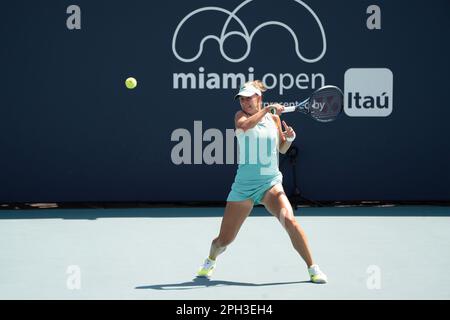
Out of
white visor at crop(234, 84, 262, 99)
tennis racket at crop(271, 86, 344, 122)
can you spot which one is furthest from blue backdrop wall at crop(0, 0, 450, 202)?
white visor at crop(234, 84, 262, 99)

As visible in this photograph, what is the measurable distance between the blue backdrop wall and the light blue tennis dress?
4.09 m

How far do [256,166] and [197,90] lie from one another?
170 inches

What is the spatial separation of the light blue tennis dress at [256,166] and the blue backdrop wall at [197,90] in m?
4.09

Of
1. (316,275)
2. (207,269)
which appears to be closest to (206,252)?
(207,269)

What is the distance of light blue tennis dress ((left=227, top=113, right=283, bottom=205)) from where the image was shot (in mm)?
6211

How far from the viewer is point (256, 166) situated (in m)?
6.22

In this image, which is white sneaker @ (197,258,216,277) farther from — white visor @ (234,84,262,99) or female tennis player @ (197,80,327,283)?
white visor @ (234,84,262,99)

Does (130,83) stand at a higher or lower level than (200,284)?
higher

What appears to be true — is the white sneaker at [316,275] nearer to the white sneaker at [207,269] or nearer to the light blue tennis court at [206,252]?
the light blue tennis court at [206,252]

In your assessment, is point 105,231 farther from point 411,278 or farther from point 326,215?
point 411,278

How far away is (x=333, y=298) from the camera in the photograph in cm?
557

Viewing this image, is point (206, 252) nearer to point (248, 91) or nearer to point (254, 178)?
point (254, 178)

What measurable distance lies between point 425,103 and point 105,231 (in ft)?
14.6

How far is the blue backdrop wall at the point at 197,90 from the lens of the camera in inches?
404
